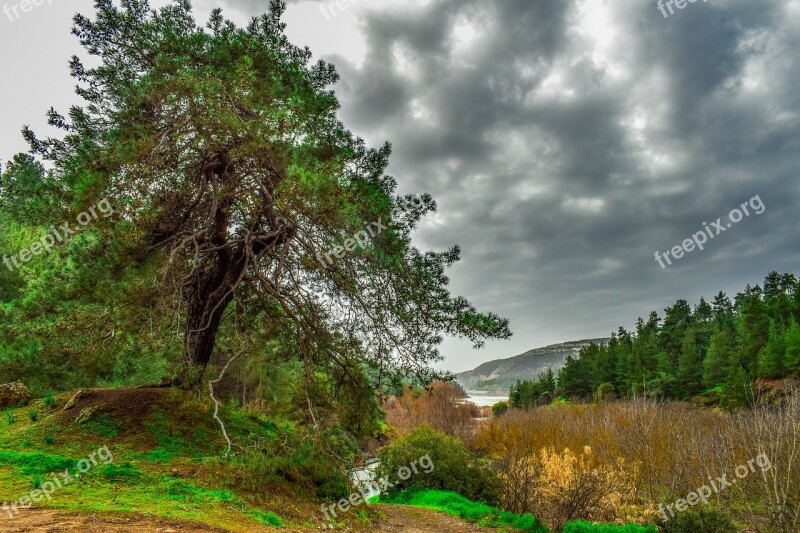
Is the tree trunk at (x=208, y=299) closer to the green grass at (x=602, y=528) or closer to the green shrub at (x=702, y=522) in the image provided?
the green grass at (x=602, y=528)

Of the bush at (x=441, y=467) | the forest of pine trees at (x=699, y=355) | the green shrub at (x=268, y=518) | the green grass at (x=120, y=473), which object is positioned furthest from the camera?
the forest of pine trees at (x=699, y=355)

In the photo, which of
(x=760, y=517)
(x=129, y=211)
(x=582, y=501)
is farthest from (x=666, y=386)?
(x=129, y=211)

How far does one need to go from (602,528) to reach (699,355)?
177ft

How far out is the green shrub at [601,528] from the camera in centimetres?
988

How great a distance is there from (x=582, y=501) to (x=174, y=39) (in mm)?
14756

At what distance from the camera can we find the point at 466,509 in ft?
41.7

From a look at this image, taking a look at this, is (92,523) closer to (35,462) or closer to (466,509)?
(35,462)

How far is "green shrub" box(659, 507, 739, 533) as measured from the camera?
28.5ft

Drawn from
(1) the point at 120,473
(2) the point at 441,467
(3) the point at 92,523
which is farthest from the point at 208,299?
(2) the point at 441,467

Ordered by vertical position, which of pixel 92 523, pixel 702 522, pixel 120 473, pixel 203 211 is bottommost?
pixel 702 522

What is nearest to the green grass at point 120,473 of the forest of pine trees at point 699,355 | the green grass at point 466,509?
the green grass at point 466,509

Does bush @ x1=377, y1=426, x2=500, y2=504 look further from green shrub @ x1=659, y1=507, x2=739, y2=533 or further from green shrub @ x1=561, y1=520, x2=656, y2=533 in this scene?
green shrub @ x1=659, y1=507, x2=739, y2=533

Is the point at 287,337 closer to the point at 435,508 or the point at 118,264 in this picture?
the point at 118,264

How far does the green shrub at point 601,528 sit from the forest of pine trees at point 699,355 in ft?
67.9
